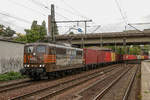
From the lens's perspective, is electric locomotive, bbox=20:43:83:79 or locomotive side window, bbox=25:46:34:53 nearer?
electric locomotive, bbox=20:43:83:79

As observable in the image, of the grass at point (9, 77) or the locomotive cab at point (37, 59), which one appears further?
the grass at point (9, 77)

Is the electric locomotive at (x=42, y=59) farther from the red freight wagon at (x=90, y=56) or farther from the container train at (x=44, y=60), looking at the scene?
the red freight wagon at (x=90, y=56)

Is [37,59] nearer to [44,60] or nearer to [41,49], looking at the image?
[44,60]

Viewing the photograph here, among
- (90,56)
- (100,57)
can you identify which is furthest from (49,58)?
(100,57)

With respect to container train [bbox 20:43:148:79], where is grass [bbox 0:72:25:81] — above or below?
below

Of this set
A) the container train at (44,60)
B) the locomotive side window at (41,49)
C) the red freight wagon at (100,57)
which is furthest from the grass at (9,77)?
the red freight wagon at (100,57)

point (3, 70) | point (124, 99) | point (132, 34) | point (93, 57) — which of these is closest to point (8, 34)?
point (132, 34)

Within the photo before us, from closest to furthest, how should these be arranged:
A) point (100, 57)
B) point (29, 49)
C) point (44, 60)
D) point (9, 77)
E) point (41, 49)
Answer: point (44, 60) → point (41, 49) → point (29, 49) → point (9, 77) → point (100, 57)

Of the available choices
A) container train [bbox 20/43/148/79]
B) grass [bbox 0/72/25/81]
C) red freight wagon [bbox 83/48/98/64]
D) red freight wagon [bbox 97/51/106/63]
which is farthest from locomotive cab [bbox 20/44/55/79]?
red freight wagon [bbox 97/51/106/63]

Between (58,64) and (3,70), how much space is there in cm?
568

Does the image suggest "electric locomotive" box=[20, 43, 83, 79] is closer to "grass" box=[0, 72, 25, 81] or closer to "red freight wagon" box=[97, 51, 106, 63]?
"grass" box=[0, 72, 25, 81]

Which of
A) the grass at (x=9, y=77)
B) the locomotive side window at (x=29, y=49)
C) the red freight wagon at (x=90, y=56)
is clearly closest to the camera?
the locomotive side window at (x=29, y=49)

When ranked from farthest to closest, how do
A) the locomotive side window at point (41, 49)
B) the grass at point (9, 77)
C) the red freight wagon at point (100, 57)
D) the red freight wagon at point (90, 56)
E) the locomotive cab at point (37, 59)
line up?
the red freight wagon at point (100, 57) < the red freight wagon at point (90, 56) < the grass at point (9, 77) < the locomotive side window at point (41, 49) < the locomotive cab at point (37, 59)

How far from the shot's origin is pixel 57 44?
1706 cm
